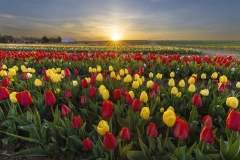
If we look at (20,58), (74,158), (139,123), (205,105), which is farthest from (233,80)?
(20,58)

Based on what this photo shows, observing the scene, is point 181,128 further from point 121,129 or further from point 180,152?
point 121,129

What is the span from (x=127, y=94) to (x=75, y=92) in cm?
165

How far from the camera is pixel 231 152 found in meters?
2.11

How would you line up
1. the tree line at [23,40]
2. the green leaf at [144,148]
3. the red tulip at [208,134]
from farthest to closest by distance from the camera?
the tree line at [23,40]
the green leaf at [144,148]
the red tulip at [208,134]

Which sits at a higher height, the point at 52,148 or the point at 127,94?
the point at 127,94

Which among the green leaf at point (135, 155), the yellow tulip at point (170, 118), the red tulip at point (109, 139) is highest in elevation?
the yellow tulip at point (170, 118)

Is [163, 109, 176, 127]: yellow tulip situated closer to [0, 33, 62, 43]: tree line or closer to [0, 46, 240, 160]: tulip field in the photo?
[0, 46, 240, 160]: tulip field

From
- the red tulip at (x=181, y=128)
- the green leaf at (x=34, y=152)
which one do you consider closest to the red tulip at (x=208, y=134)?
the red tulip at (x=181, y=128)

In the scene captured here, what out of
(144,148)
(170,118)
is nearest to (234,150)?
(170,118)

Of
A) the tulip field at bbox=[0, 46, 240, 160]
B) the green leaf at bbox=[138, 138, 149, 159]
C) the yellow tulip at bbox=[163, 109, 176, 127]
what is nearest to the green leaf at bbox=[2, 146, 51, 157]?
the tulip field at bbox=[0, 46, 240, 160]

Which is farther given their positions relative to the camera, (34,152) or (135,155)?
(34,152)

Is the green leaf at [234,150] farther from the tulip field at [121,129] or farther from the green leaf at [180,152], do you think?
the green leaf at [180,152]

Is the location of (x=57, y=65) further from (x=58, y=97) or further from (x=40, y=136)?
(x=40, y=136)

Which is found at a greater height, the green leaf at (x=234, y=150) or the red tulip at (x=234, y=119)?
the red tulip at (x=234, y=119)
